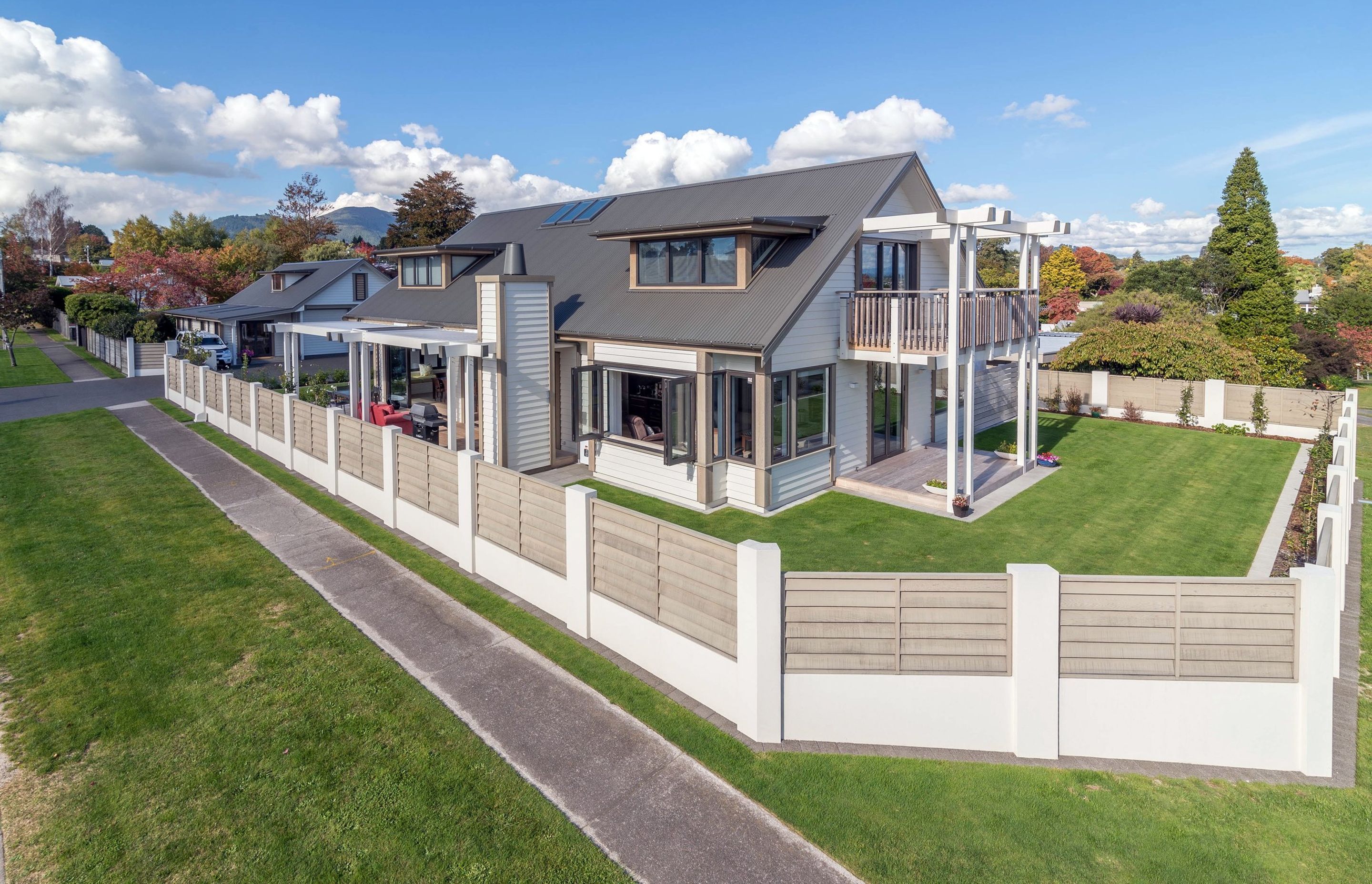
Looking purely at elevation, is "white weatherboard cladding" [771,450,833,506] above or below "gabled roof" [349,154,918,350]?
below

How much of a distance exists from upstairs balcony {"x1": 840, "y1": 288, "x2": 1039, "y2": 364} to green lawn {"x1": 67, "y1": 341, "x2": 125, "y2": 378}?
31.3 m

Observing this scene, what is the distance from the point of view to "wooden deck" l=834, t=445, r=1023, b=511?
1388 cm

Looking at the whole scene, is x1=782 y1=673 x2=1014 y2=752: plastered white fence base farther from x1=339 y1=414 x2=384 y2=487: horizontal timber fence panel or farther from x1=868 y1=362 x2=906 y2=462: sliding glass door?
x1=868 y1=362 x2=906 y2=462: sliding glass door

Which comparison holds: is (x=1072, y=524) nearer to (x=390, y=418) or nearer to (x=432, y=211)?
(x=390, y=418)

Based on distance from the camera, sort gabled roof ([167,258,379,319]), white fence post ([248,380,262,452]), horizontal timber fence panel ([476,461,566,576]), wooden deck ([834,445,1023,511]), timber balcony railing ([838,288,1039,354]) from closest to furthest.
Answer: horizontal timber fence panel ([476,461,566,576])
timber balcony railing ([838,288,1039,354])
wooden deck ([834,445,1023,511])
white fence post ([248,380,262,452])
gabled roof ([167,258,379,319])

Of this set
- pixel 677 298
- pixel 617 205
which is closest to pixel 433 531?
pixel 677 298

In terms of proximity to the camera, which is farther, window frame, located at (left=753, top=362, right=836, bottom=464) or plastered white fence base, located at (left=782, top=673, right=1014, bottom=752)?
window frame, located at (left=753, top=362, right=836, bottom=464)

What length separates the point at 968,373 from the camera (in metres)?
13.6

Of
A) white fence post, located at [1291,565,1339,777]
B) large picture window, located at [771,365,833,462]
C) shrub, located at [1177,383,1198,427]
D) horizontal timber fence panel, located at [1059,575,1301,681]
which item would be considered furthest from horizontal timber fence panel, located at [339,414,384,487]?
shrub, located at [1177,383,1198,427]

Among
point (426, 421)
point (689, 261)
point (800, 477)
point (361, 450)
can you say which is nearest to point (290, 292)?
point (426, 421)

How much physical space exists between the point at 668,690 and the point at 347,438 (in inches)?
340

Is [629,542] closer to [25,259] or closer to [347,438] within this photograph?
[347,438]

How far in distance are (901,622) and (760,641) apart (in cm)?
116

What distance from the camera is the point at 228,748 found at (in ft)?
20.7
